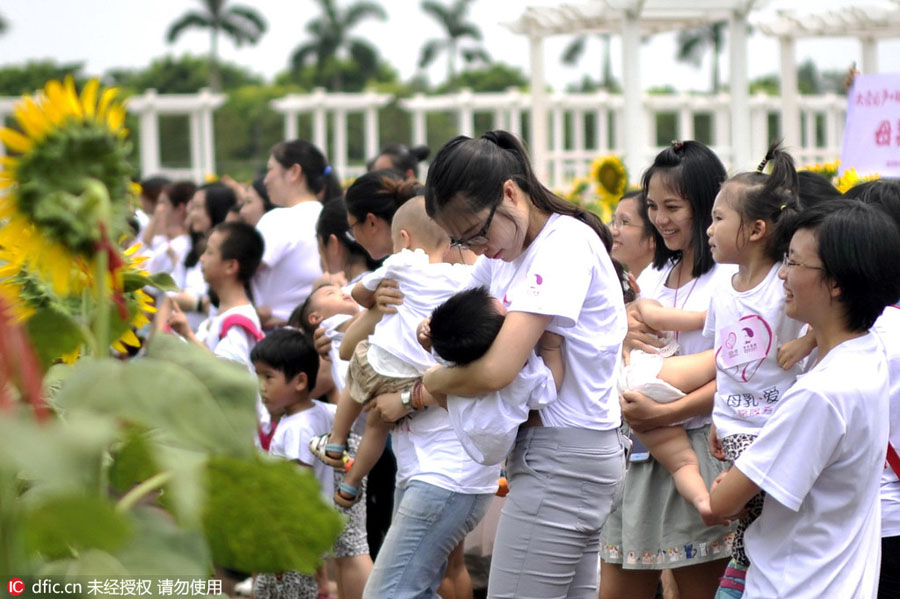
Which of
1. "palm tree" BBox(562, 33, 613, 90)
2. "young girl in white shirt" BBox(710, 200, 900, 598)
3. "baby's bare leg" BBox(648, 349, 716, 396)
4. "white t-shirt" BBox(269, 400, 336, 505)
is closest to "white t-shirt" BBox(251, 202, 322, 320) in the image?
"white t-shirt" BBox(269, 400, 336, 505)

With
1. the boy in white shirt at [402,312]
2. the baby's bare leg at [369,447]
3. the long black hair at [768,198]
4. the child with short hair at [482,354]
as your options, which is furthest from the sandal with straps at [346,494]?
the long black hair at [768,198]

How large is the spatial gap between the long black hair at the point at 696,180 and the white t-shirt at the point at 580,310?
0.69 meters

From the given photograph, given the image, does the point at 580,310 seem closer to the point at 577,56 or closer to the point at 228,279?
the point at 228,279

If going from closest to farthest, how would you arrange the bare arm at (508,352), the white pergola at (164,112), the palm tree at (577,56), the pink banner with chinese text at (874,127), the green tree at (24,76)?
the bare arm at (508,352) < the pink banner with chinese text at (874,127) < the white pergola at (164,112) < the palm tree at (577,56) < the green tree at (24,76)

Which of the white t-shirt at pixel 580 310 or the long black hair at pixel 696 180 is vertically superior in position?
the long black hair at pixel 696 180

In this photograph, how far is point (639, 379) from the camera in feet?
10.5

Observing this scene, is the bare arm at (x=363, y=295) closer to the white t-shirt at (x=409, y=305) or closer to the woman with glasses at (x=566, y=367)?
the white t-shirt at (x=409, y=305)

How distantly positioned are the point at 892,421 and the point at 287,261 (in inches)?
136

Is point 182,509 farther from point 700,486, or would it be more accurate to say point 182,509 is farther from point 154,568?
point 700,486

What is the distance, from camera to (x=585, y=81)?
5856 centimetres

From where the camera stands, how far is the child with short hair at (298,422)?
4574 mm

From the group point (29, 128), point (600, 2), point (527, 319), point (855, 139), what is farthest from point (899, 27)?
point (29, 128)

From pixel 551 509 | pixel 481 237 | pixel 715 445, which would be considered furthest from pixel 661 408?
pixel 481 237

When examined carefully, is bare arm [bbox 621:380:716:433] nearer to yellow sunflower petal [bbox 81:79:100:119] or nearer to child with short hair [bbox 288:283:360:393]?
child with short hair [bbox 288:283:360:393]
